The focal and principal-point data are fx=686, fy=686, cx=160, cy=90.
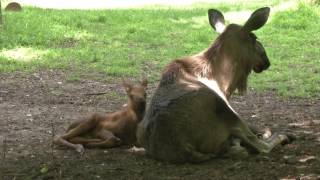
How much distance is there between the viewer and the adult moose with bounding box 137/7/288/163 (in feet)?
19.7

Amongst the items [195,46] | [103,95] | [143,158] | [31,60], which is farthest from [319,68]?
[143,158]

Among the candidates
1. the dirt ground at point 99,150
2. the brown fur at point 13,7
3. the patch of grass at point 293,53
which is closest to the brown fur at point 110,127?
the dirt ground at point 99,150

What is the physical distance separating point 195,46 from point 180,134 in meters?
9.05

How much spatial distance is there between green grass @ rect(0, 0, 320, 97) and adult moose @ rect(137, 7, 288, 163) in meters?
3.89

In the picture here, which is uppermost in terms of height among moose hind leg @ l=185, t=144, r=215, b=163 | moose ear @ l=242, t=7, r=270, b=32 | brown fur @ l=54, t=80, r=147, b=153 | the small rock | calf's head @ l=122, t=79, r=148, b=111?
moose ear @ l=242, t=7, r=270, b=32

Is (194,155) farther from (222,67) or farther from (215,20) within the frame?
(215,20)

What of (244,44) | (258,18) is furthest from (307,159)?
(258,18)

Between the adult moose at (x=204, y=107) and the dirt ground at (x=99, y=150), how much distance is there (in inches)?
5.0

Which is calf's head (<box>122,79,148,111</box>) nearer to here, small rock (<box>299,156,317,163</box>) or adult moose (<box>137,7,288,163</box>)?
adult moose (<box>137,7,288,163</box>)

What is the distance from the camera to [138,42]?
15.8 metres

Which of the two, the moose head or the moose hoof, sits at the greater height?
the moose head

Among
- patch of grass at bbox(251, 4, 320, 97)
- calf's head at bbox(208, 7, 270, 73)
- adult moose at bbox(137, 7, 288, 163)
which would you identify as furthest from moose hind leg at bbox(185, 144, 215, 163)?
patch of grass at bbox(251, 4, 320, 97)

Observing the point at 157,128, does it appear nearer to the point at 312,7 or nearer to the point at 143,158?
the point at 143,158

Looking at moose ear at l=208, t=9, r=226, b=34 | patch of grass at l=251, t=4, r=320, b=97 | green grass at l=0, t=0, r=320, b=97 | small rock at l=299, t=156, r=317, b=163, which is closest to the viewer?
small rock at l=299, t=156, r=317, b=163
